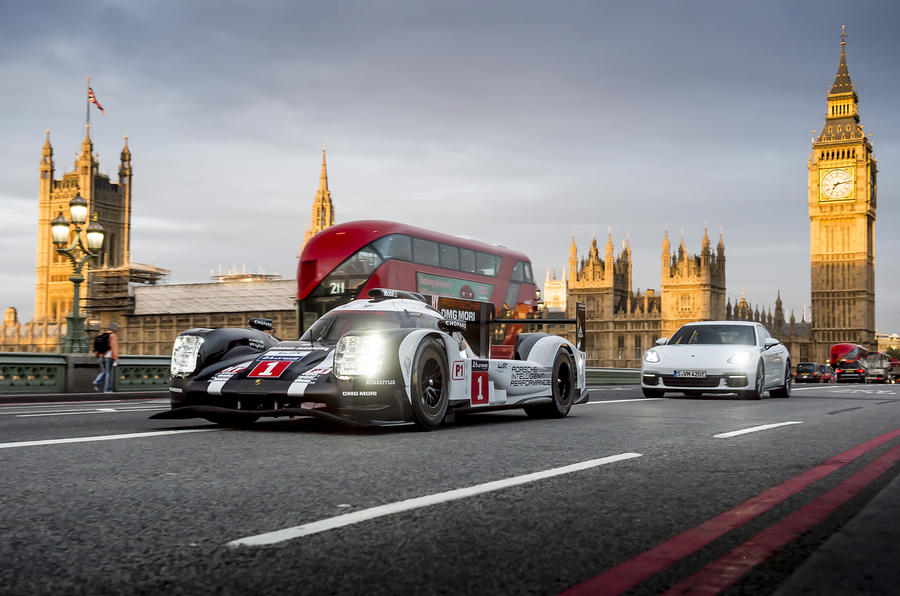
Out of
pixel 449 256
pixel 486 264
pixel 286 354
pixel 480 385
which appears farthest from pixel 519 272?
pixel 286 354

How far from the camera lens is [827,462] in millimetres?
5094

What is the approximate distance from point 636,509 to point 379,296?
4.79 meters

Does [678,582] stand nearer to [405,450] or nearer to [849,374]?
[405,450]

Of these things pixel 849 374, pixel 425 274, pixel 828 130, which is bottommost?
pixel 849 374

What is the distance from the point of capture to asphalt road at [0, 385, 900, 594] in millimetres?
2402

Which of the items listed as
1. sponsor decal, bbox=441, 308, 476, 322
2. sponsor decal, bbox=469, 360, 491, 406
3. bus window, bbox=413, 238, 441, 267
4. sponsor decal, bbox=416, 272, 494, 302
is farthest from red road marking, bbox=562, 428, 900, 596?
sponsor decal, bbox=416, 272, 494, 302

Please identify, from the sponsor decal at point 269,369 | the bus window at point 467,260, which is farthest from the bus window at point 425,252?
the sponsor decal at point 269,369

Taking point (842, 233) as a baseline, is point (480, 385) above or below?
below

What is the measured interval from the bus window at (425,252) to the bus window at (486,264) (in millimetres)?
1957

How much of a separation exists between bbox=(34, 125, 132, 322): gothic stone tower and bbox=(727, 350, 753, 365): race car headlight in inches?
5125

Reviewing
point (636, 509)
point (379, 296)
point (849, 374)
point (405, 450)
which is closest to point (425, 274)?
point (379, 296)

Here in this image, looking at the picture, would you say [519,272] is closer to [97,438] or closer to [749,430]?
[749,430]

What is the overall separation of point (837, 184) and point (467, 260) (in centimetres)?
9446

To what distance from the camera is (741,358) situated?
14.3 m
